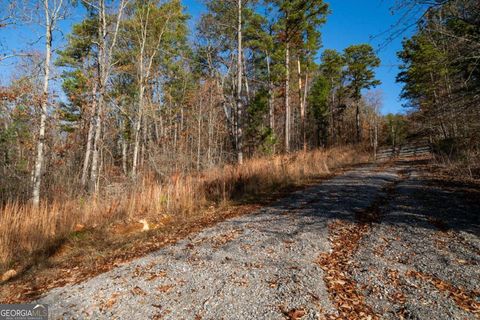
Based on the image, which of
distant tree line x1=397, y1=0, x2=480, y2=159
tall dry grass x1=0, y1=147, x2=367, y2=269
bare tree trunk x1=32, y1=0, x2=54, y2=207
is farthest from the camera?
bare tree trunk x1=32, y1=0, x2=54, y2=207

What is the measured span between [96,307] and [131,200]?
11.5 feet

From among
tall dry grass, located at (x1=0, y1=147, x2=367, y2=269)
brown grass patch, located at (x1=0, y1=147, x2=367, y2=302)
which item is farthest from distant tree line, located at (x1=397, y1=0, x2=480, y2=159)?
tall dry grass, located at (x1=0, y1=147, x2=367, y2=269)

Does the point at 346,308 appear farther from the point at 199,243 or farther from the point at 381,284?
the point at 199,243

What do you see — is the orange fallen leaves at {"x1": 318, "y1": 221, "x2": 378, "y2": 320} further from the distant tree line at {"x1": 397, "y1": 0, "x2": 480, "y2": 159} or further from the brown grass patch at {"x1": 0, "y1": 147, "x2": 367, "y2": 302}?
the distant tree line at {"x1": 397, "y1": 0, "x2": 480, "y2": 159}

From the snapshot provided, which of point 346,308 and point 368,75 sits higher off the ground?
point 368,75

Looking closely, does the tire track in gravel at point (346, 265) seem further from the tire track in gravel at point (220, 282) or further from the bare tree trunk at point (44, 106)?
the bare tree trunk at point (44, 106)

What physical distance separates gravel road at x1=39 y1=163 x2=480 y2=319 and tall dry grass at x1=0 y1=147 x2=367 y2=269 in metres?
1.80

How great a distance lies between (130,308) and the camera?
7.66ft

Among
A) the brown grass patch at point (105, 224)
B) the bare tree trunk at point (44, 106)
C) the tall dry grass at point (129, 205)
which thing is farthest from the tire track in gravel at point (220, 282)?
the bare tree trunk at point (44, 106)

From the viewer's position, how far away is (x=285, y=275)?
2.84 metres

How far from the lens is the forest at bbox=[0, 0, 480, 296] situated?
5.26 metres

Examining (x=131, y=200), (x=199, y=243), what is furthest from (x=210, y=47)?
(x=199, y=243)

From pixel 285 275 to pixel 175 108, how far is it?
2111cm

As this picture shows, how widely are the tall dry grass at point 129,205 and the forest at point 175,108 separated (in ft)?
0.10
